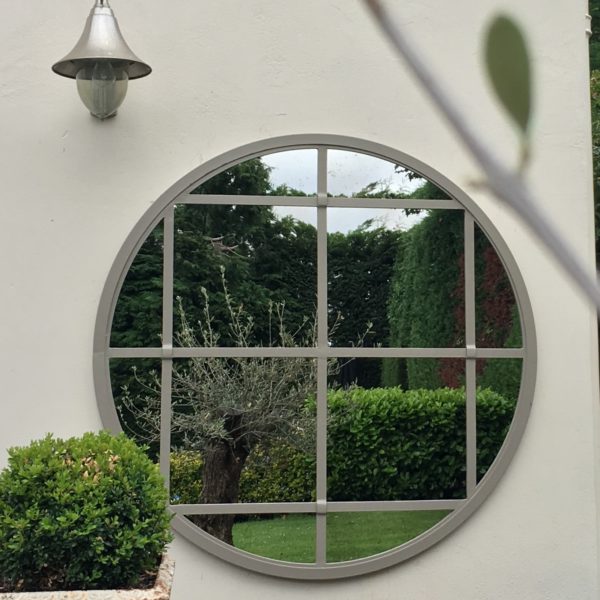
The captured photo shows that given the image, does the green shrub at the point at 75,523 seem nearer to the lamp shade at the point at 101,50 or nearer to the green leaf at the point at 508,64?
the lamp shade at the point at 101,50

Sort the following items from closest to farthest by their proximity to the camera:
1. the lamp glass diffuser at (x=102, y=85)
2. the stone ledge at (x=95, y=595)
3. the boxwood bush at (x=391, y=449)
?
the stone ledge at (x=95, y=595)
the lamp glass diffuser at (x=102, y=85)
the boxwood bush at (x=391, y=449)

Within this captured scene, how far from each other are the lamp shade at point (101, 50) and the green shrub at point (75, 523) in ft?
5.89

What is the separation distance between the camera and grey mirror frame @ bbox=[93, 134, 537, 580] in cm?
445

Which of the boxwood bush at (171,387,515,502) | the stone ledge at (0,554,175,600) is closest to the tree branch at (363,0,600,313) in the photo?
the stone ledge at (0,554,175,600)

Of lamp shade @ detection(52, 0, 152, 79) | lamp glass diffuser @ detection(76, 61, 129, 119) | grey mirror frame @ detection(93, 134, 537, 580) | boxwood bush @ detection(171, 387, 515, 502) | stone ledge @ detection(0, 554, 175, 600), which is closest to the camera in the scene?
stone ledge @ detection(0, 554, 175, 600)

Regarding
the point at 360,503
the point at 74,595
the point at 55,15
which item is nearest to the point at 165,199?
the point at 55,15

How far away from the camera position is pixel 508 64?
35 centimetres

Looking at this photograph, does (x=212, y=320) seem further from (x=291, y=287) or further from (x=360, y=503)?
(x=360, y=503)

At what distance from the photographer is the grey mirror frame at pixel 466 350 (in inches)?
175

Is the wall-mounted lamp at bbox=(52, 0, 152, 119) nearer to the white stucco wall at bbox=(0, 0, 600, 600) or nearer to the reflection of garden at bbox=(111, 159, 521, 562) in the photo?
the white stucco wall at bbox=(0, 0, 600, 600)

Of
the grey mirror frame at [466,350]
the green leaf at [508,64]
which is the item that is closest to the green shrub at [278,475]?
the grey mirror frame at [466,350]

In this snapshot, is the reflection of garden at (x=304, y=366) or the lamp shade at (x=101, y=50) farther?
the reflection of garden at (x=304, y=366)

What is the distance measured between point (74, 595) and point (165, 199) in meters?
2.09

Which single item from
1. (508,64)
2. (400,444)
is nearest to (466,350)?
Answer: (400,444)
